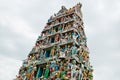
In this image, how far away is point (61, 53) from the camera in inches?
982

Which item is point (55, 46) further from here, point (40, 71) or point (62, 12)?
point (62, 12)

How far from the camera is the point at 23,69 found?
88.5ft

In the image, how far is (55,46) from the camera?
26.9m

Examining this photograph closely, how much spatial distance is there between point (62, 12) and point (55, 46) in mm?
7772

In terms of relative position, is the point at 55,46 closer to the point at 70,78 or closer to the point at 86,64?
the point at 86,64

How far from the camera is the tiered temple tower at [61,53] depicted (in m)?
23.3

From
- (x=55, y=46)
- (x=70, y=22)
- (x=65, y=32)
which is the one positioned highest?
(x=70, y=22)

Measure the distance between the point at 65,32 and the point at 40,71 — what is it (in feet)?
19.4

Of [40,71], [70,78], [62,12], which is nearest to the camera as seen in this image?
[70,78]

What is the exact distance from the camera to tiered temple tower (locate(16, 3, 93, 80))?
23.3 meters

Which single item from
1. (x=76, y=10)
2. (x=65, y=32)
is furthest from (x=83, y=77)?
(x=76, y=10)

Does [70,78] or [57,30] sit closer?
[70,78]

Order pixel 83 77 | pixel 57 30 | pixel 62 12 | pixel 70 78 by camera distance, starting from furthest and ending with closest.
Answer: pixel 62 12 → pixel 57 30 → pixel 83 77 → pixel 70 78

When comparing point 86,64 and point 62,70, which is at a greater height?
point 86,64
